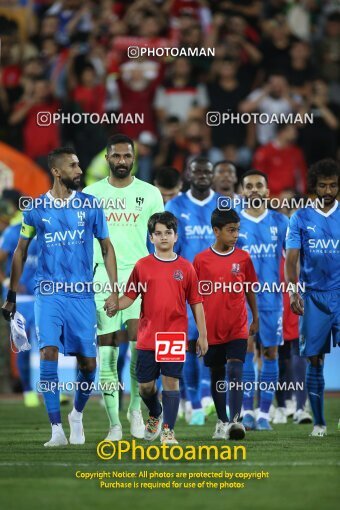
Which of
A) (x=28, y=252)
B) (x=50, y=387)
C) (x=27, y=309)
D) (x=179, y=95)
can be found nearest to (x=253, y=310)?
(x=50, y=387)

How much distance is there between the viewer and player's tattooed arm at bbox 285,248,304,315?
36.1 feet

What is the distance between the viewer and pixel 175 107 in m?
18.7

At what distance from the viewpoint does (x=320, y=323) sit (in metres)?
11.2

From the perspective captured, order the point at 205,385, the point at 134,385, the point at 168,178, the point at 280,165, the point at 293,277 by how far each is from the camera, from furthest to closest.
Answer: the point at 280,165
the point at 205,385
the point at 168,178
the point at 134,385
the point at 293,277

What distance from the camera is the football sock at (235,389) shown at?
36.3 ft

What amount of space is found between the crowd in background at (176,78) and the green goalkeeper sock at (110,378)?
21.3 feet

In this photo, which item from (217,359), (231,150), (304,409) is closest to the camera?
(217,359)

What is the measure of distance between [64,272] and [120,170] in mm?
1158

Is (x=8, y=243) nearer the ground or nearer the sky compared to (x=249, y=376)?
nearer the sky

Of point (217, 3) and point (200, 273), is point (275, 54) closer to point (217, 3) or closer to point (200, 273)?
point (217, 3)

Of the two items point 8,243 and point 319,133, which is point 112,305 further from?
point 319,133

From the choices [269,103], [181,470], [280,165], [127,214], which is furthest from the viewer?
[269,103]

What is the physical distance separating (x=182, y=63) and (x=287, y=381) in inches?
236

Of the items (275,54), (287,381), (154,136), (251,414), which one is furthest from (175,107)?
(251,414)
